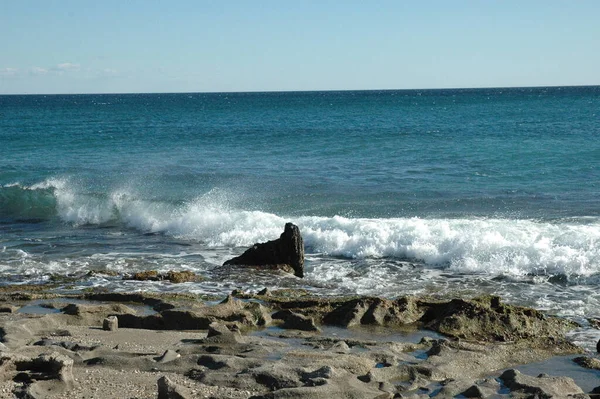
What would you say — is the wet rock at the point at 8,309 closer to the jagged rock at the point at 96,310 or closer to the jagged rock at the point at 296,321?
the jagged rock at the point at 96,310

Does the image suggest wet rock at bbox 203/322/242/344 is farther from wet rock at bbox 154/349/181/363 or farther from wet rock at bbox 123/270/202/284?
wet rock at bbox 123/270/202/284

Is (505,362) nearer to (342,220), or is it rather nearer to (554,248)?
(554,248)

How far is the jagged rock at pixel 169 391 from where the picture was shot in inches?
320

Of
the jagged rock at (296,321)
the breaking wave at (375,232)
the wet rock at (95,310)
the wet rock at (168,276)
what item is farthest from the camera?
the breaking wave at (375,232)

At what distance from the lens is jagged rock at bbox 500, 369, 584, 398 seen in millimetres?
8836

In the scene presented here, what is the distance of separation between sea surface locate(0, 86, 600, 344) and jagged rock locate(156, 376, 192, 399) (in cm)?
665

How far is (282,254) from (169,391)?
8.76 m

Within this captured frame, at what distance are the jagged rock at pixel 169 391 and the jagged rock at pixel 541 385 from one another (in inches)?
141

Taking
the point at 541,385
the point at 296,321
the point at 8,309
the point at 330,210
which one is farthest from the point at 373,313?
the point at 330,210

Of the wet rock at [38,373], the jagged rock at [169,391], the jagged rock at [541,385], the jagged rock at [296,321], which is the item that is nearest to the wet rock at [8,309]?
the wet rock at [38,373]

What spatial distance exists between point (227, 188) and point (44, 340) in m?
18.0

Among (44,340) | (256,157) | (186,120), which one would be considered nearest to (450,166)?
(256,157)

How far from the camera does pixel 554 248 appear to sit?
18141mm

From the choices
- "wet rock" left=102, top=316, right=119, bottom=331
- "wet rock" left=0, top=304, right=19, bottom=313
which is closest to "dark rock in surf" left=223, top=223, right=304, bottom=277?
"wet rock" left=0, top=304, right=19, bottom=313
